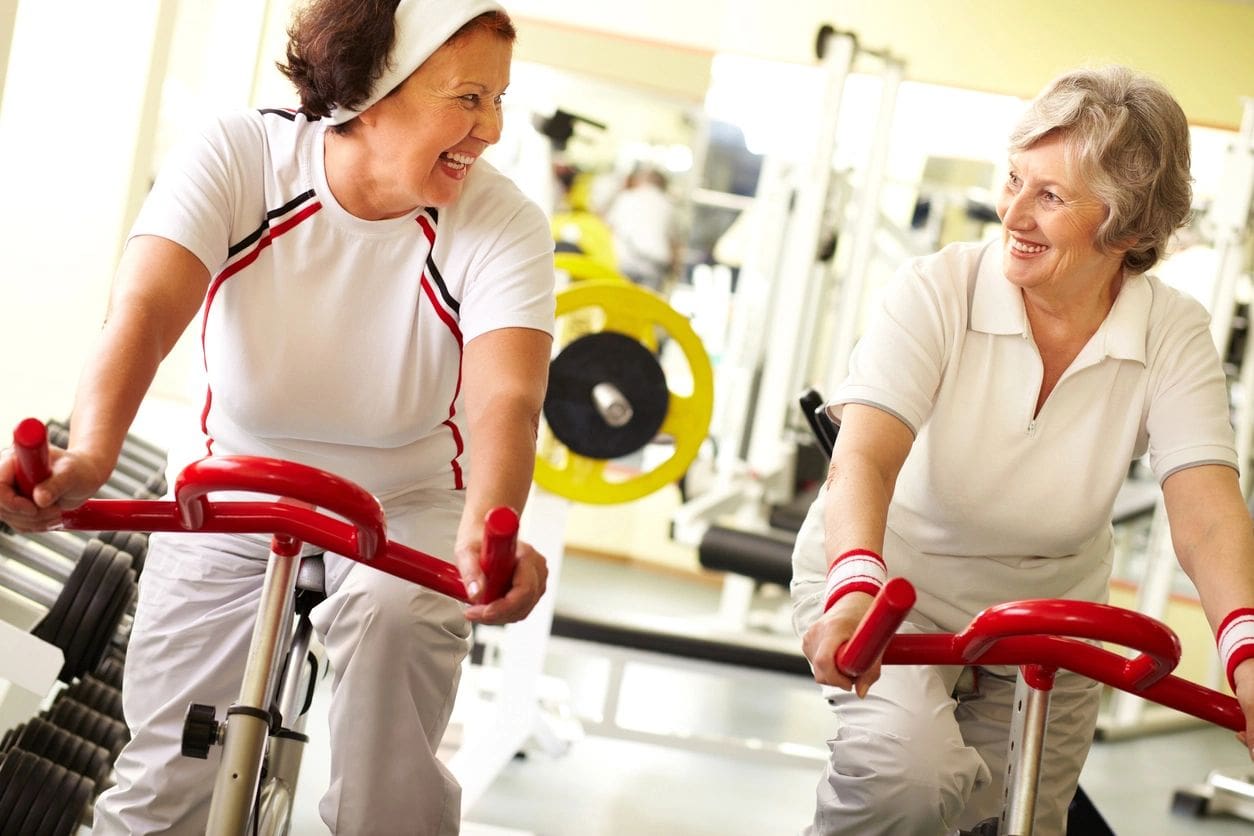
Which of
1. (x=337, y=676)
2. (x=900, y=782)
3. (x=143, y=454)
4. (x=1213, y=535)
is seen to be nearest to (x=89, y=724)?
(x=143, y=454)

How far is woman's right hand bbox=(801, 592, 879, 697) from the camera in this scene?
130cm

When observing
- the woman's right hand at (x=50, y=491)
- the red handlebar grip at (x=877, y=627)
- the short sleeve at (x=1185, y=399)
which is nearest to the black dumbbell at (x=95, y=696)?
the woman's right hand at (x=50, y=491)

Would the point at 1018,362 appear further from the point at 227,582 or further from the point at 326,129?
the point at 227,582

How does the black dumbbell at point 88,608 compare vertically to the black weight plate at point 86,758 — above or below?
above

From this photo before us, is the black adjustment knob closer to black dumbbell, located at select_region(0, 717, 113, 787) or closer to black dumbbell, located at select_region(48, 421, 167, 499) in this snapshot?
black dumbbell, located at select_region(0, 717, 113, 787)

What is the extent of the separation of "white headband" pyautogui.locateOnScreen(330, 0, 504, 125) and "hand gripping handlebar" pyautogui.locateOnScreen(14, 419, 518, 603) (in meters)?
0.65

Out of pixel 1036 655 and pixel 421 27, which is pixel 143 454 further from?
pixel 1036 655

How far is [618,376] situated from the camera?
9.87 feet

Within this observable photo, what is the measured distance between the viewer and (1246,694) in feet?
4.54

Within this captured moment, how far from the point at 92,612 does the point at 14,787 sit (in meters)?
0.29

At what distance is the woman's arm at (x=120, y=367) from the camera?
1.21 meters

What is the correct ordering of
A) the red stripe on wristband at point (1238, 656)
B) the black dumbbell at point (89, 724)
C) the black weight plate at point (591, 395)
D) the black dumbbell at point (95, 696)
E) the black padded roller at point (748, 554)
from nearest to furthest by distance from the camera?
1. the red stripe on wristband at point (1238, 656)
2. the black dumbbell at point (89, 724)
3. the black dumbbell at point (95, 696)
4. the black weight plate at point (591, 395)
5. the black padded roller at point (748, 554)

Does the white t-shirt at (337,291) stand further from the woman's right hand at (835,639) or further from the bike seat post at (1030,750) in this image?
the bike seat post at (1030,750)

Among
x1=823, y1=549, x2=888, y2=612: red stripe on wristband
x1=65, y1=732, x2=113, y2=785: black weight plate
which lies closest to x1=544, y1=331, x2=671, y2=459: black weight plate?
x1=65, y1=732, x2=113, y2=785: black weight plate
